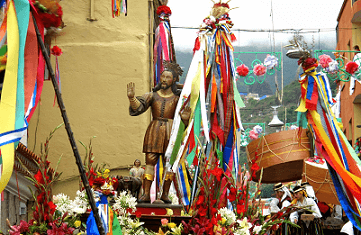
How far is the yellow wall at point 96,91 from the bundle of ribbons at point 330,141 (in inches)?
172

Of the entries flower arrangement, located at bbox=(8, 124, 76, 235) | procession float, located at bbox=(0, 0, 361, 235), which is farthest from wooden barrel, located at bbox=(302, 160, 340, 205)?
flower arrangement, located at bbox=(8, 124, 76, 235)

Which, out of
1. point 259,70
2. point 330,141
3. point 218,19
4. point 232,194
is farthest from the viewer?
point 259,70

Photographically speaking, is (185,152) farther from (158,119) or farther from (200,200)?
(200,200)

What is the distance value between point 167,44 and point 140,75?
289 centimetres

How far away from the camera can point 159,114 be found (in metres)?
7.99

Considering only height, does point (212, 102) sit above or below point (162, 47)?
below

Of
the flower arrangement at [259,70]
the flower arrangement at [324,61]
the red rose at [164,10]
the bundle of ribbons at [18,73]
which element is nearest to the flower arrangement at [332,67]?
the flower arrangement at [324,61]

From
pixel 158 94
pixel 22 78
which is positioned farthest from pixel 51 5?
pixel 158 94

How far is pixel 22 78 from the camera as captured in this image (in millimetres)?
4391

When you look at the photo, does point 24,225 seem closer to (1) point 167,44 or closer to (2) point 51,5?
(2) point 51,5

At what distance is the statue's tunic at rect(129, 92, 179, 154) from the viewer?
7.79 m

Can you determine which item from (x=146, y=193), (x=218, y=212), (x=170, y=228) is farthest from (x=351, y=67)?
(x=170, y=228)

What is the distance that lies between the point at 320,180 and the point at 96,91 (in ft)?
16.7

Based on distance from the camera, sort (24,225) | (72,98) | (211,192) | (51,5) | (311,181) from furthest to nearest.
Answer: (72,98) < (311,181) < (211,192) < (24,225) < (51,5)
